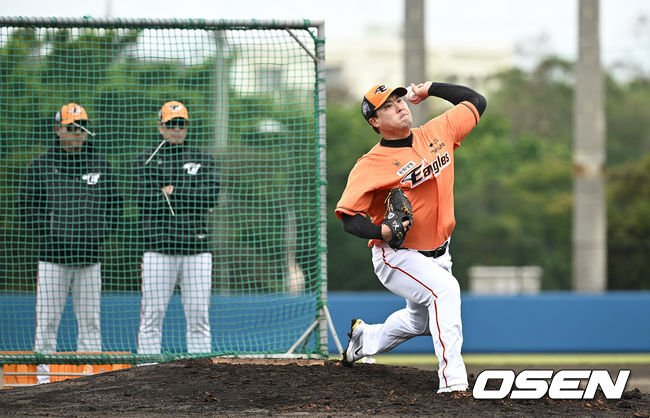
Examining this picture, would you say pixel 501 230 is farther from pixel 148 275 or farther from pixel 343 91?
pixel 343 91

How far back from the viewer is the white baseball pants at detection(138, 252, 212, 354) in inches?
325

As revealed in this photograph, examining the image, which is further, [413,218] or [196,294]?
[196,294]

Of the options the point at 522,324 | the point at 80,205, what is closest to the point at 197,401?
the point at 80,205

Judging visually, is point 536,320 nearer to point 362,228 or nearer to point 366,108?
point 366,108

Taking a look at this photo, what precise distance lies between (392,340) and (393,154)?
4.86 feet

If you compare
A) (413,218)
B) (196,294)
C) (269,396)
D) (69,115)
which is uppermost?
(69,115)

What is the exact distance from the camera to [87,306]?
832 cm

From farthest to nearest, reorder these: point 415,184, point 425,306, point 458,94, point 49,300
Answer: point 49,300
point 458,94
point 425,306
point 415,184

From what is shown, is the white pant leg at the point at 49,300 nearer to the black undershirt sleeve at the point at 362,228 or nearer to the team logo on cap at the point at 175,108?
the team logo on cap at the point at 175,108

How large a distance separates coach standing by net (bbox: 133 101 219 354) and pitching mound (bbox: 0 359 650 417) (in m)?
0.90

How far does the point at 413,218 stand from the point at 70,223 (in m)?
3.52

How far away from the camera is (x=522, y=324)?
528 inches

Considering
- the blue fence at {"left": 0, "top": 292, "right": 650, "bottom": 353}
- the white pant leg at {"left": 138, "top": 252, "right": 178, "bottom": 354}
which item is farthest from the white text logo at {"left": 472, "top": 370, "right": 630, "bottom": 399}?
the blue fence at {"left": 0, "top": 292, "right": 650, "bottom": 353}

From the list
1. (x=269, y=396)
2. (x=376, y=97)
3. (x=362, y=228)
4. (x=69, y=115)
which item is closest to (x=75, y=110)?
(x=69, y=115)
